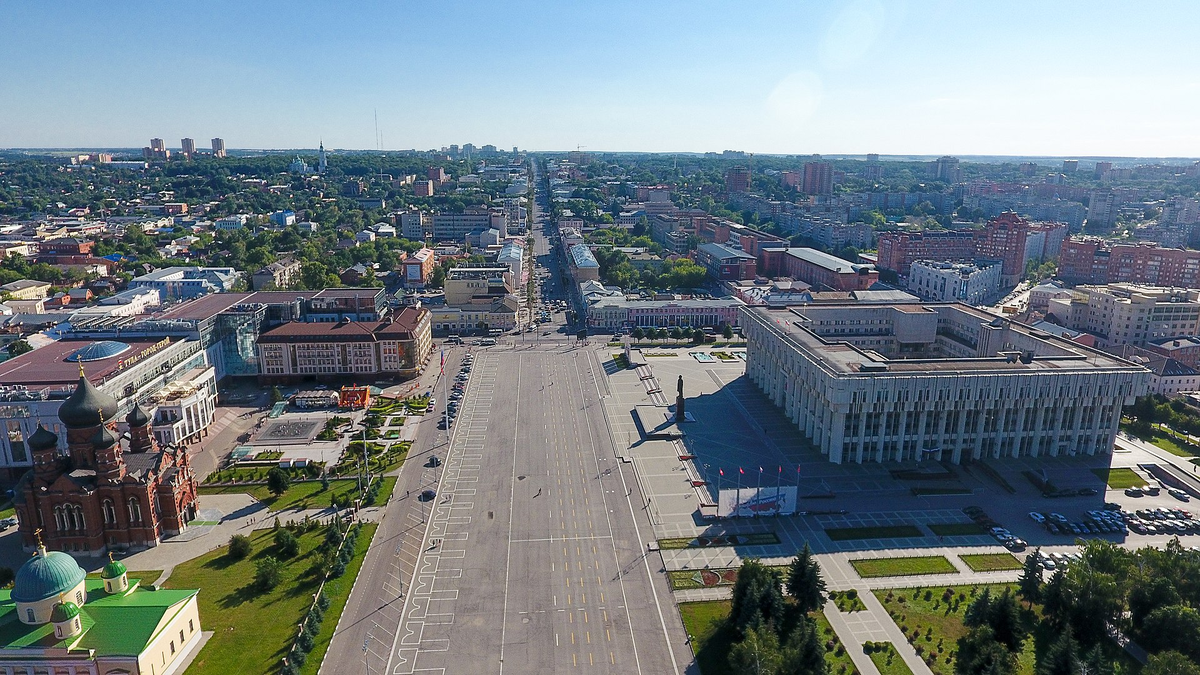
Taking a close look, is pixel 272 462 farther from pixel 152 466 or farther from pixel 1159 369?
pixel 1159 369

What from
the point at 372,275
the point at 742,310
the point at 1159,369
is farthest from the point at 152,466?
the point at 1159,369

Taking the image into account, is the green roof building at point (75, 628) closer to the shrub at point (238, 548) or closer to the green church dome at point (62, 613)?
the green church dome at point (62, 613)

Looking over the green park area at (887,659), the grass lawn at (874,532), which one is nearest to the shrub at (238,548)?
the green park area at (887,659)

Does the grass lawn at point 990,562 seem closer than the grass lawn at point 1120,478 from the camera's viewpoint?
Yes

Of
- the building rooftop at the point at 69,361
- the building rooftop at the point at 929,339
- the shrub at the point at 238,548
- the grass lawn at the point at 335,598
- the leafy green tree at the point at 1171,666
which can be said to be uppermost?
the building rooftop at the point at 929,339

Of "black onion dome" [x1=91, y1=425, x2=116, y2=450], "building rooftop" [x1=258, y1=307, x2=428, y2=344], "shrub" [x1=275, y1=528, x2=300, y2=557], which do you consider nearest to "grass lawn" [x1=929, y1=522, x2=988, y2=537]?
"shrub" [x1=275, y1=528, x2=300, y2=557]

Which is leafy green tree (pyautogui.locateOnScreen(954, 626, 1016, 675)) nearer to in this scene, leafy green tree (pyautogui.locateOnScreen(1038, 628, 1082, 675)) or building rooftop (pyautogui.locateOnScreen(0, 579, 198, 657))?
leafy green tree (pyautogui.locateOnScreen(1038, 628, 1082, 675))

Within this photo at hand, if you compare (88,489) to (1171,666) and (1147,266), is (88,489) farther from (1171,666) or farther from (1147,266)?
(1147,266)
